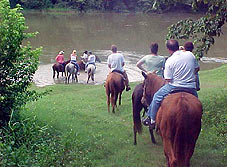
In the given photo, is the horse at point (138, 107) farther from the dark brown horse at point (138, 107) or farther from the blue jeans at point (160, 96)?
the blue jeans at point (160, 96)

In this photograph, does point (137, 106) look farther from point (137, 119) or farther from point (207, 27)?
point (207, 27)

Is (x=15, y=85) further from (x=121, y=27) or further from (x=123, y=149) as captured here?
(x=121, y=27)

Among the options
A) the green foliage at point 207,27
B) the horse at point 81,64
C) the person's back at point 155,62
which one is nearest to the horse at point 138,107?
the person's back at point 155,62

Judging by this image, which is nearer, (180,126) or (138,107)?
(180,126)

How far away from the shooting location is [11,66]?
21.6 ft

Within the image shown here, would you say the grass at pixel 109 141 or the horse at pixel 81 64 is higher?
the grass at pixel 109 141

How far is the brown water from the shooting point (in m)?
25.4

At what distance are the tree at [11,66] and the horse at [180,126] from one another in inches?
110

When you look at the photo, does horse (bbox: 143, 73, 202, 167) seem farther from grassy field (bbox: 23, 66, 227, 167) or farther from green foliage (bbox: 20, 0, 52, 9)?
green foliage (bbox: 20, 0, 52, 9)

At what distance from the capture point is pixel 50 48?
3247cm

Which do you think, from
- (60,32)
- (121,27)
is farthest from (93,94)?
(121,27)

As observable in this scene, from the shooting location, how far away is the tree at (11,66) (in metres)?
6.45

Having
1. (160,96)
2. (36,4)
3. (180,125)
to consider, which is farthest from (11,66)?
(36,4)

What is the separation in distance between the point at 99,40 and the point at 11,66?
31.5 m
